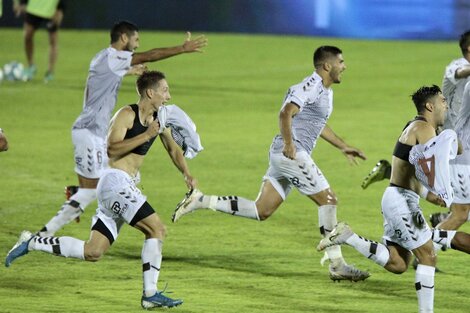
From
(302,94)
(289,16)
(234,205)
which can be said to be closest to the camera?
(302,94)

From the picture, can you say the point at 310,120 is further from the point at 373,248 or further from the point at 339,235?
the point at 373,248

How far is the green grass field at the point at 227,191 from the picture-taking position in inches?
437

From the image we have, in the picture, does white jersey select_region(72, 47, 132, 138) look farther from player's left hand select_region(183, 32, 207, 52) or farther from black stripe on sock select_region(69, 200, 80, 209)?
player's left hand select_region(183, 32, 207, 52)

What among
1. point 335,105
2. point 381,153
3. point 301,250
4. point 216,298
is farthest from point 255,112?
point 216,298

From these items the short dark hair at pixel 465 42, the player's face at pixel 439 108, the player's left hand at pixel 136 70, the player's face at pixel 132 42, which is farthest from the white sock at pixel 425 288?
the player's face at pixel 132 42

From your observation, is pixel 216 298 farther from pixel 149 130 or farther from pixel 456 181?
pixel 456 181

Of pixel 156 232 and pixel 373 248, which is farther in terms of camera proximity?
pixel 373 248

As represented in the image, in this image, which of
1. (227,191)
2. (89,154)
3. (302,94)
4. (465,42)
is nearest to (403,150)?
(302,94)

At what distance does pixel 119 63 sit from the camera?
13438 mm

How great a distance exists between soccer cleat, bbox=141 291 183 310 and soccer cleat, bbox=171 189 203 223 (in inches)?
59.2

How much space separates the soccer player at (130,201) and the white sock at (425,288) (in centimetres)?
Result: 200

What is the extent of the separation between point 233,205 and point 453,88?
268cm

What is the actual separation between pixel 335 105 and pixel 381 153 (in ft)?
19.1

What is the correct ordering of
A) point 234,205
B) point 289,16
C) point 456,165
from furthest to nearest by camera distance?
point 289,16 → point 234,205 → point 456,165
